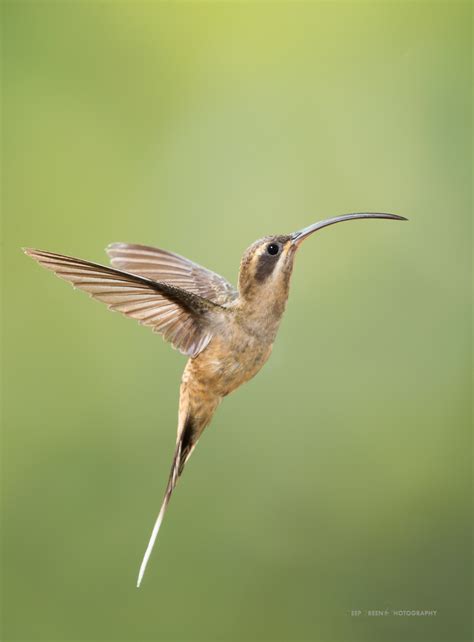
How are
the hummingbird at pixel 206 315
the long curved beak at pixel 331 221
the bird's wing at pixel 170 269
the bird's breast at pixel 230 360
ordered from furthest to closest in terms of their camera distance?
the bird's wing at pixel 170 269 → the bird's breast at pixel 230 360 → the hummingbird at pixel 206 315 → the long curved beak at pixel 331 221

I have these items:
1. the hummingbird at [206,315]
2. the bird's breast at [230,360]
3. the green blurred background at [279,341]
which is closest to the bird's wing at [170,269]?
the hummingbird at [206,315]

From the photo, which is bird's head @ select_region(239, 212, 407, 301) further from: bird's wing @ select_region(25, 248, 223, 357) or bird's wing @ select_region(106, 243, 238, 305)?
bird's wing @ select_region(106, 243, 238, 305)

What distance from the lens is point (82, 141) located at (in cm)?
301

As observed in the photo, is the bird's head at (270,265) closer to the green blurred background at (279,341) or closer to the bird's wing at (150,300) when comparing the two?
the bird's wing at (150,300)

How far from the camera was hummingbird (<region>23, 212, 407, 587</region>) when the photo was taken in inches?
43.0

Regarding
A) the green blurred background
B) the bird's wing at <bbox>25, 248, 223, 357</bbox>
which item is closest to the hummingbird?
the bird's wing at <bbox>25, 248, 223, 357</bbox>

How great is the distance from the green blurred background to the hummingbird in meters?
1.55

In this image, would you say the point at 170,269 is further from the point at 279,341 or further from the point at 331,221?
the point at 279,341

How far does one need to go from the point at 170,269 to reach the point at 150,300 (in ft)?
1.34

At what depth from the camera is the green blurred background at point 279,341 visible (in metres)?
2.94

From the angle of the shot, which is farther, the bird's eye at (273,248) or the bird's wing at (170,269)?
the bird's wing at (170,269)

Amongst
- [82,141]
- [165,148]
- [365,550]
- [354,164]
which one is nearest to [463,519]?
[365,550]

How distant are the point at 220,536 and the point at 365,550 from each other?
0.58m

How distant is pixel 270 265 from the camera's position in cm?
118
